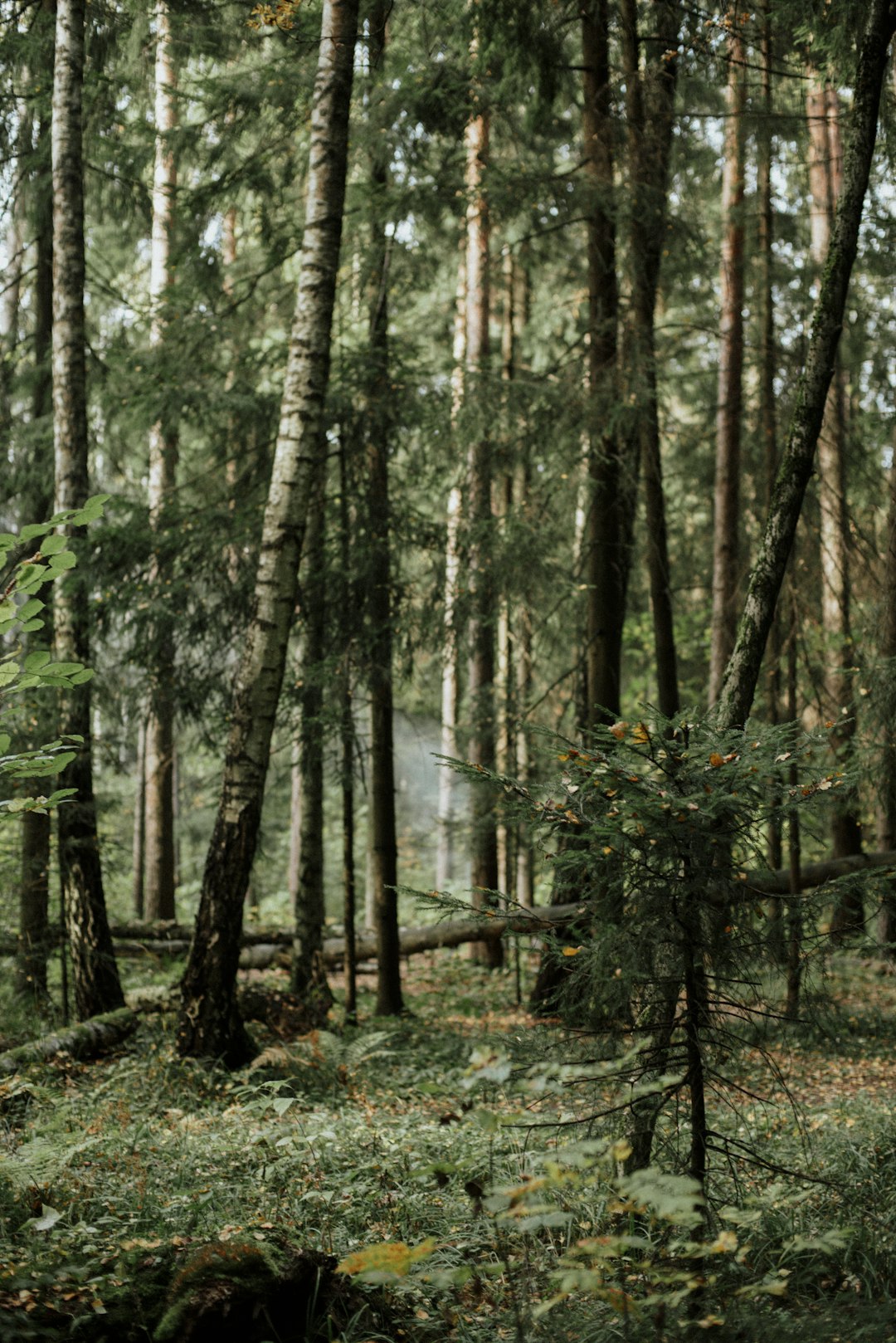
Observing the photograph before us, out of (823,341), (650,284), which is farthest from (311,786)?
(823,341)

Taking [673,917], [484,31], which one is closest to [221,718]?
[484,31]

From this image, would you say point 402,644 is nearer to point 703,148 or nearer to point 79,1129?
point 79,1129

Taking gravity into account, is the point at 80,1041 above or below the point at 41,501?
below

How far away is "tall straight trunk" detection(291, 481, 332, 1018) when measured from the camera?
9.55 metres

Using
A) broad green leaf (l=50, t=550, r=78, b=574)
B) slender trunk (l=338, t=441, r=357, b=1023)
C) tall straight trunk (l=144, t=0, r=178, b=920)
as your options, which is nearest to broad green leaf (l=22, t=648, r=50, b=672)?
broad green leaf (l=50, t=550, r=78, b=574)

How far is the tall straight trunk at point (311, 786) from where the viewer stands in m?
9.55

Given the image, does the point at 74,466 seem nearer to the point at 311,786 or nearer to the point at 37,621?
the point at 311,786

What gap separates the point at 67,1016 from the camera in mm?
8000

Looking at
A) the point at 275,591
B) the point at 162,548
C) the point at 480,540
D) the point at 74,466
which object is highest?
the point at 74,466

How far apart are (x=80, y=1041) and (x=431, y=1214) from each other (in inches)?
154

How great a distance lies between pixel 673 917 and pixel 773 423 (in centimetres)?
780

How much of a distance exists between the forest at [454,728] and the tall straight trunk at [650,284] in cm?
6

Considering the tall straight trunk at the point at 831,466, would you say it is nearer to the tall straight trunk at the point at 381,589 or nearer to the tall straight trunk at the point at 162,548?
the tall straight trunk at the point at 381,589

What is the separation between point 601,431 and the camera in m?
9.08
